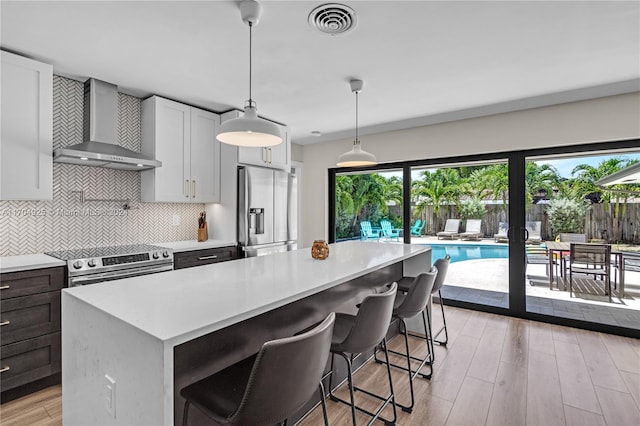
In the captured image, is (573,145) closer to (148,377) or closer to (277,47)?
(277,47)

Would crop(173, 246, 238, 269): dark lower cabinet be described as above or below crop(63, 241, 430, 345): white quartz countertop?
below

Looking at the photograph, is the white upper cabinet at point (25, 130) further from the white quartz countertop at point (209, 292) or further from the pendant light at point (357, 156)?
the pendant light at point (357, 156)

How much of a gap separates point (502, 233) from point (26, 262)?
4619mm

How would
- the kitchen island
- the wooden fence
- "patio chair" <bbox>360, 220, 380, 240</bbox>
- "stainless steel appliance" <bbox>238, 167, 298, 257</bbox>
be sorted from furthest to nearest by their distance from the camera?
"patio chair" <bbox>360, 220, 380, 240</bbox> < "stainless steel appliance" <bbox>238, 167, 298, 257</bbox> < the wooden fence < the kitchen island

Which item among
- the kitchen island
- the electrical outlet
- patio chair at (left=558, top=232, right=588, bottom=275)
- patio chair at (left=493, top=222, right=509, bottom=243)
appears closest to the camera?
the kitchen island

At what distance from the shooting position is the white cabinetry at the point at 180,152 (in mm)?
3350

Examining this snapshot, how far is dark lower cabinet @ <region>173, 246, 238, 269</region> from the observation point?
3164 mm

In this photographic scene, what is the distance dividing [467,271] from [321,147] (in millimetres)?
2938

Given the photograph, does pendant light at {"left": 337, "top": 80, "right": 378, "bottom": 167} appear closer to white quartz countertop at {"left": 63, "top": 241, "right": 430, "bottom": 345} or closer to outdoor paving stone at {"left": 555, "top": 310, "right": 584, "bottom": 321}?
white quartz countertop at {"left": 63, "top": 241, "right": 430, "bottom": 345}

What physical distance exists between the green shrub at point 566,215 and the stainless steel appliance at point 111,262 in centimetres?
411

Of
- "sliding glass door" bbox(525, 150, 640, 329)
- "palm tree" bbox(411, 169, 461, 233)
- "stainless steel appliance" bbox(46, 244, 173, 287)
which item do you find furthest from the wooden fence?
"stainless steel appliance" bbox(46, 244, 173, 287)

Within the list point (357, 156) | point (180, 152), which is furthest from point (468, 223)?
point (180, 152)

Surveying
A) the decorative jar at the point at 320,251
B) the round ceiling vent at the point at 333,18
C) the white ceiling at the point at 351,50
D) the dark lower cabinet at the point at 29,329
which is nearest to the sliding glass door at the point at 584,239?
the white ceiling at the point at 351,50

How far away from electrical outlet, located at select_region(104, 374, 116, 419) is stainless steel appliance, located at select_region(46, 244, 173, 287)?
163cm
